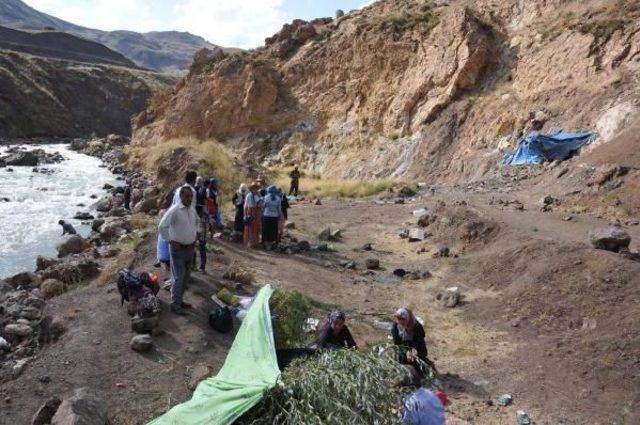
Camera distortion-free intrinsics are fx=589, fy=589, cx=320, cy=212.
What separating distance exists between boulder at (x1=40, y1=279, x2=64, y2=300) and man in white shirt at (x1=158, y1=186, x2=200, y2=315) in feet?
8.67

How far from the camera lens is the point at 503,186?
1736 cm

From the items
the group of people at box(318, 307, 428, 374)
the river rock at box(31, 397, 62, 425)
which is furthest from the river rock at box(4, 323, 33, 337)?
the group of people at box(318, 307, 428, 374)

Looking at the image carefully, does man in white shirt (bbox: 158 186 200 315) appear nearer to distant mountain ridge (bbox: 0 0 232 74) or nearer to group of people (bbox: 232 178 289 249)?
group of people (bbox: 232 178 289 249)

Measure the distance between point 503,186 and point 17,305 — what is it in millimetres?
13562

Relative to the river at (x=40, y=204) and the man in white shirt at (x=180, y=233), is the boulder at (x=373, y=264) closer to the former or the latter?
the man in white shirt at (x=180, y=233)

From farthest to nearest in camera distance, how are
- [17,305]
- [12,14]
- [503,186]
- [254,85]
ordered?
1. [12,14]
2. [254,85]
3. [503,186]
4. [17,305]

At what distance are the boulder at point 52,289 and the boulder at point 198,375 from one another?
3773 millimetres

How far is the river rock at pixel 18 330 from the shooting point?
274 inches

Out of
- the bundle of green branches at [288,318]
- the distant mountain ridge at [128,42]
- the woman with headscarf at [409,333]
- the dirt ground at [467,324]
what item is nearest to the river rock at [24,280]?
the dirt ground at [467,324]

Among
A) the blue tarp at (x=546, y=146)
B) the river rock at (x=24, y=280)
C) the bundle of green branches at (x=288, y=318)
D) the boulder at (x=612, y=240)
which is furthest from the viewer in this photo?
the blue tarp at (x=546, y=146)

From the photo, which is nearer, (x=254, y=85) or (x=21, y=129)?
(x=254, y=85)

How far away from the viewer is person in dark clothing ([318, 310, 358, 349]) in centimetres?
579

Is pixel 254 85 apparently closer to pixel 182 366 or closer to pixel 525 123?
pixel 525 123

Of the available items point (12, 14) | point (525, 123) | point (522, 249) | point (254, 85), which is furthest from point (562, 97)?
point (12, 14)
